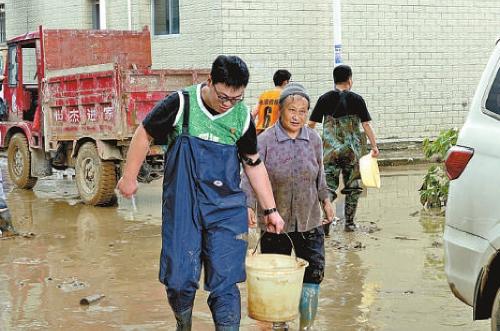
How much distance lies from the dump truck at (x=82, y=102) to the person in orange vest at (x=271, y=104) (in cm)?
105

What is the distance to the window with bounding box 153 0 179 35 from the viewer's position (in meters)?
17.4

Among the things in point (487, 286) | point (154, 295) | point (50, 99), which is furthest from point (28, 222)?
point (487, 286)

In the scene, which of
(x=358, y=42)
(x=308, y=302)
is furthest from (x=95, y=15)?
(x=308, y=302)

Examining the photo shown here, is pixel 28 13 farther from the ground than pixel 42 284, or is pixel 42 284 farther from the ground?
pixel 28 13

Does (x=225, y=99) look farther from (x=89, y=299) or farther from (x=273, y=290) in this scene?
(x=89, y=299)

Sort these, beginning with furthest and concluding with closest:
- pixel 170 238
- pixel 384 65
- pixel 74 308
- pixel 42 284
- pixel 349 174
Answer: pixel 384 65, pixel 349 174, pixel 42 284, pixel 74 308, pixel 170 238

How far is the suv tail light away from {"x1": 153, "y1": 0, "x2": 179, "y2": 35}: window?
12.9 meters

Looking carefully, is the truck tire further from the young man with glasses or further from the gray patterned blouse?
the young man with glasses

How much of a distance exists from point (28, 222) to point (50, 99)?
2700 mm

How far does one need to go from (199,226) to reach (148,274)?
3078 millimetres

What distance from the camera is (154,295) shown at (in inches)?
285

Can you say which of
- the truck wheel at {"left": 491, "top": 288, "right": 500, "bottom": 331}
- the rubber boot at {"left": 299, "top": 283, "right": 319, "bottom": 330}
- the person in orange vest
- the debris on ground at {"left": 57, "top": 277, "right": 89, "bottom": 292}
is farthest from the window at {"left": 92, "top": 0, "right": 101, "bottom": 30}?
the truck wheel at {"left": 491, "top": 288, "right": 500, "bottom": 331}

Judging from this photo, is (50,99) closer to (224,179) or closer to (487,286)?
(224,179)

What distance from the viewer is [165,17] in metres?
17.7
